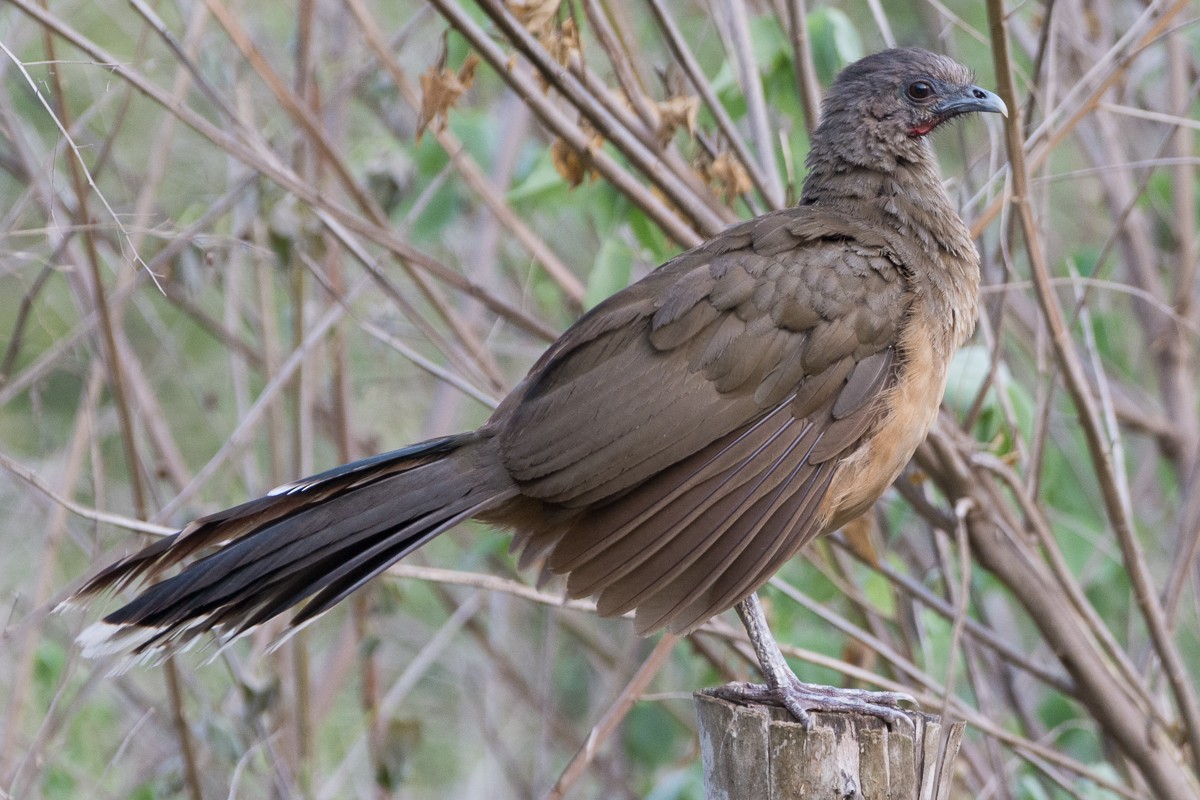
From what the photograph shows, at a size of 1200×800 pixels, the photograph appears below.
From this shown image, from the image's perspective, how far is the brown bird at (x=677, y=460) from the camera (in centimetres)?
305

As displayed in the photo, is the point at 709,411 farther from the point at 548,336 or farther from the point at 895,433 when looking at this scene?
the point at 548,336

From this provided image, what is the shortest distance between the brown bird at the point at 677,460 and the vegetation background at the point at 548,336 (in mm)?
300

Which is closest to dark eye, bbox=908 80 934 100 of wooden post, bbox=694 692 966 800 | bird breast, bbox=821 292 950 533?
bird breast, bbox=821 292 950 533

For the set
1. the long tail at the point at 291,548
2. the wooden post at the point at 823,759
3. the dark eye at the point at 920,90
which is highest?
the dark eye at the point at 920,90

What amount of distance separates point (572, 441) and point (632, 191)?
856 millimetres

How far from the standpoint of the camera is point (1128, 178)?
5844 mm

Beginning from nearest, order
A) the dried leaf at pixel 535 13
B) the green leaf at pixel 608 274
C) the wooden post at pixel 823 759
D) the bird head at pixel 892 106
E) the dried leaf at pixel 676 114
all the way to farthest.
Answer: the wooden post at pixel 823 759 < the dried leaf at pixel 535 13 < the dried leaf at pixel 676 114 < the bird head at pixel 892 106 < the green leaf at pixel 608 274

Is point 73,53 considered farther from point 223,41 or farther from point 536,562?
point 536,562

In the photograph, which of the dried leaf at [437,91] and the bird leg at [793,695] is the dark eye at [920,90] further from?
the bird leg at [793,695]

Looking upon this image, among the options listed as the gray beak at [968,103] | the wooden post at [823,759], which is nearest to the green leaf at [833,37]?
the gray beak at [968,103]

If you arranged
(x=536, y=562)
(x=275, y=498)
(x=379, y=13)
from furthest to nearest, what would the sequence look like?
(x=379, y=13) < (x=536, y=562) < (x=275, y=498)

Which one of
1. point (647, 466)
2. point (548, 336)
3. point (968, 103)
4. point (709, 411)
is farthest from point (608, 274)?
point (968, 103)

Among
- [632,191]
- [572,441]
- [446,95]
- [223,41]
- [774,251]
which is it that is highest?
[223,41]

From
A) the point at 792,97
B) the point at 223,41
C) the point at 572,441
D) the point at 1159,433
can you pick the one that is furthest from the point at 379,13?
the point at 572,441
